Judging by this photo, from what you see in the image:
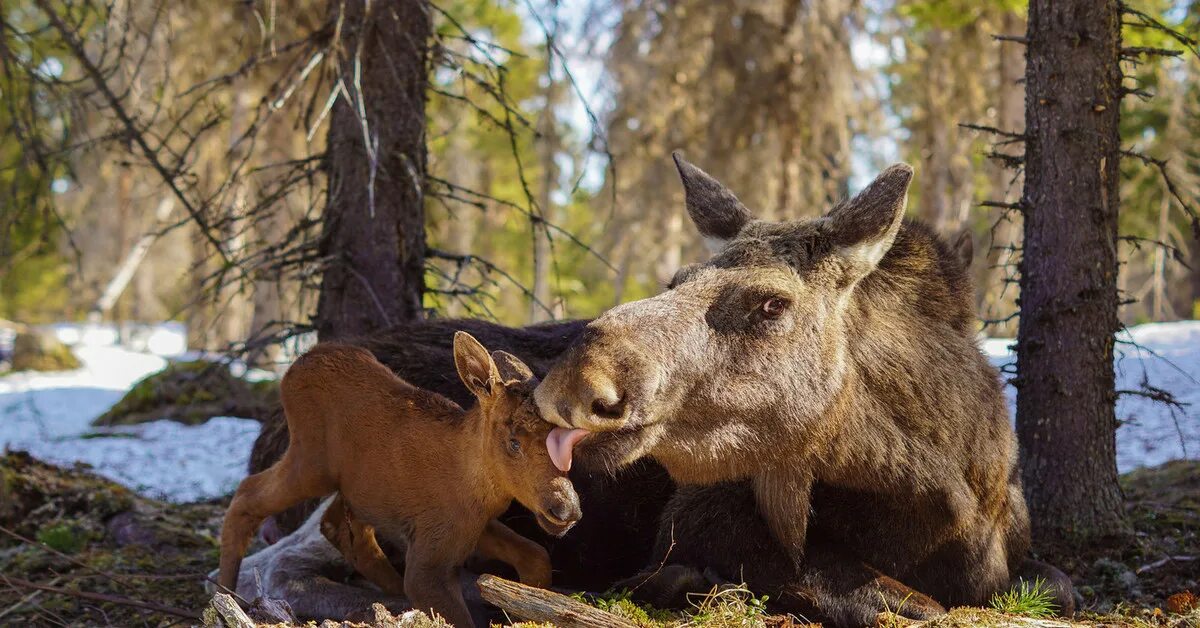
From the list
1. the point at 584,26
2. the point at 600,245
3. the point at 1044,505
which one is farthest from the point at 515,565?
the point at 600,245

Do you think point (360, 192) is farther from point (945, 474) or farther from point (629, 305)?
point (945, 474)

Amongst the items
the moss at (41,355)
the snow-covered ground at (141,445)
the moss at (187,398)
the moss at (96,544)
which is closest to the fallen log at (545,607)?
the moss at (96,544)

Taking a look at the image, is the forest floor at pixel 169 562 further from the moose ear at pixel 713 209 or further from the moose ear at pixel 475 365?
the moose ear at pixel 713 209

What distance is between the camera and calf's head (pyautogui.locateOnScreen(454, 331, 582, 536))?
3.71m

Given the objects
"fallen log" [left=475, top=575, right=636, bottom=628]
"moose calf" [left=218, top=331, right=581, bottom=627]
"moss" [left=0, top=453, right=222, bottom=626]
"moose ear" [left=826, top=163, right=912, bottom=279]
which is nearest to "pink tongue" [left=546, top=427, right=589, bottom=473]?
"moose calf" [left=218, top=331, right=581, bottom=627]

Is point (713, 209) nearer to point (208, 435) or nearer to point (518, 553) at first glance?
point (518, 553)

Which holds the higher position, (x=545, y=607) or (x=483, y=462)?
(x=483, y=462)

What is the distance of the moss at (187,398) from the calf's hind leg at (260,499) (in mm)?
7440

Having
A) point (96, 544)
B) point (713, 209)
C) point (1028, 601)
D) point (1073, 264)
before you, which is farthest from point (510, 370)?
point (96, 544)

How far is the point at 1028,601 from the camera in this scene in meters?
4.16

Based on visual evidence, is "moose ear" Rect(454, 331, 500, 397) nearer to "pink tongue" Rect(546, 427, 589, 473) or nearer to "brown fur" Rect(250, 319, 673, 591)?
"pink tongue" Rect(546, 427, 589, 473)

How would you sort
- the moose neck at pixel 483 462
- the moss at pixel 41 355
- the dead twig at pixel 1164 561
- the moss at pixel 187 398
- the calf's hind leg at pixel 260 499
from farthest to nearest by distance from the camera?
the moss at pixel 41 355 → the moss at pixel 187 398 → the dead twig at pixel 1164 561 → the calf's hind leg at pixel 260 499 → the moose neck at pixel 483 462

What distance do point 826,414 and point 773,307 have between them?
466 millimetres

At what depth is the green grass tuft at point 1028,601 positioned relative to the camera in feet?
13.4
